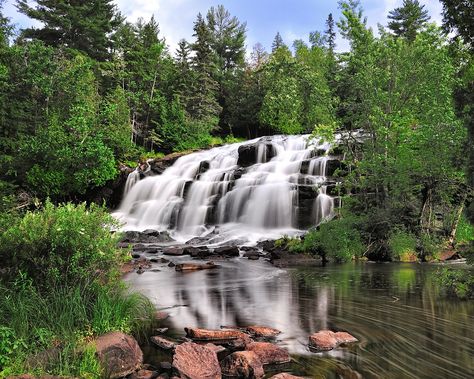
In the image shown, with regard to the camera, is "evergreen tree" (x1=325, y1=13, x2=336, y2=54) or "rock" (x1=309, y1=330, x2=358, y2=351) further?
"evergreen tree" (x1=325, y1=13, x2=336, y2=54)

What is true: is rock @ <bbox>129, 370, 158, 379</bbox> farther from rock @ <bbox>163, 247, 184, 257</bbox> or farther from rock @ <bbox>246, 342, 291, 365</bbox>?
rock @ <bbox>163, 247, 184, 257</bbox>

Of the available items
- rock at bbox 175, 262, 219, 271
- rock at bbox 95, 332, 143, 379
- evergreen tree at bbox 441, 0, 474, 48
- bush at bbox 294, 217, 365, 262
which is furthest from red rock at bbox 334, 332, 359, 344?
bush at bbox 294, 217, 365, 262

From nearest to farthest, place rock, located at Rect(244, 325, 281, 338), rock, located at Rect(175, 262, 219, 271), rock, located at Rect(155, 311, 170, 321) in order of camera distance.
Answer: rock, located at Rect(244, 325, 281, 338), rock, located at Rect(155, 311, 170, 321), rock, located at Rect(175, 262, 219, 271)

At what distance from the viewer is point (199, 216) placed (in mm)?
28469

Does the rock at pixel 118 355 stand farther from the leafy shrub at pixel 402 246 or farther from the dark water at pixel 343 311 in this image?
the leafy shrub at pixel 402 246

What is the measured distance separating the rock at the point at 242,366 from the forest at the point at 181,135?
66.2 inches

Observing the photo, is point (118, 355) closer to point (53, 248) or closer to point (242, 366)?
point (242, 366)

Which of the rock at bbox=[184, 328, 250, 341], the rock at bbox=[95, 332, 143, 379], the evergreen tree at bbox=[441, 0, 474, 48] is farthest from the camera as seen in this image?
the evergreen tree at bbox=[441, 0, 474, 48]

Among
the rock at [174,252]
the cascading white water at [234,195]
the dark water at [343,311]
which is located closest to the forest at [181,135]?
the dark water at [343,311]

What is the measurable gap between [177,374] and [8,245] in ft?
11.4

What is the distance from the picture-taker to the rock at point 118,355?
512 centimetres

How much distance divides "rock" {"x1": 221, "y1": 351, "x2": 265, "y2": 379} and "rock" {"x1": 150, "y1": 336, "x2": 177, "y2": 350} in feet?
4.00

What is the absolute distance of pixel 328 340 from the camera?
6.31 metres

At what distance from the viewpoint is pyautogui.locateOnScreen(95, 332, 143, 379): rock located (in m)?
5.12
